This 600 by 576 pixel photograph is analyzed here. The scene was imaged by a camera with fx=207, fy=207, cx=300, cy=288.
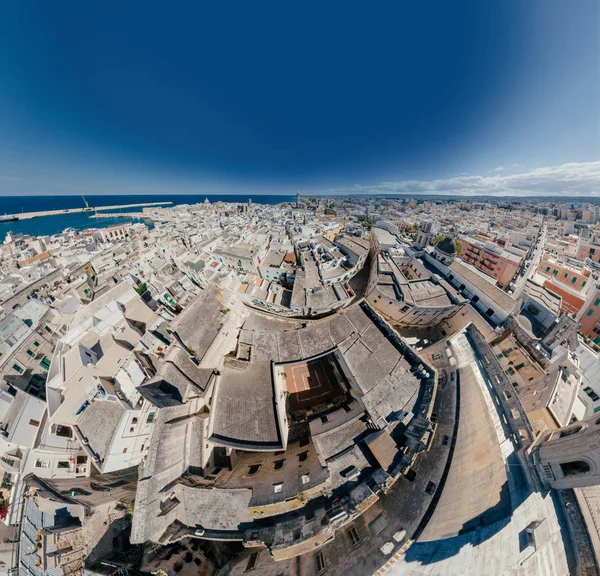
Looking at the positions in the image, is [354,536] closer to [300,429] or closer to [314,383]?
[300,429]

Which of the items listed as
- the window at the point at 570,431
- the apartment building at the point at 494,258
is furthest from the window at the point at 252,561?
the apartment building at the point at 494,258

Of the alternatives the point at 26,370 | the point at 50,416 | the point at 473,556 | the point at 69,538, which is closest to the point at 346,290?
the point at 473,556

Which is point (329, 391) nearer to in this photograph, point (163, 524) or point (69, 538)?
point (163, 524)

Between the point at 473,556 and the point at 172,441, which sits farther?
the point at 172,441

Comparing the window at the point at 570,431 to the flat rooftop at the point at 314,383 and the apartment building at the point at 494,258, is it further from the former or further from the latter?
the apartment building at the point at 494,258

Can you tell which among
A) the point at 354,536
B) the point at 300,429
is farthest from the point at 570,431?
the point at 300,429

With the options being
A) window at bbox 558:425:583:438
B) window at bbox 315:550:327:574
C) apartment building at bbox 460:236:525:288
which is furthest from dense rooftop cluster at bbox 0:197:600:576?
apartment building at bbox 460:236:525:288

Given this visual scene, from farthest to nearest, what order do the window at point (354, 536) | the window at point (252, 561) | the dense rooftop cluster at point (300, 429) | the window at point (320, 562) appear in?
the window at point (252, 561)
the window at point (354, 536)
the dense rooftop cluster at point (300, 429)
the window at point (320, 562)
